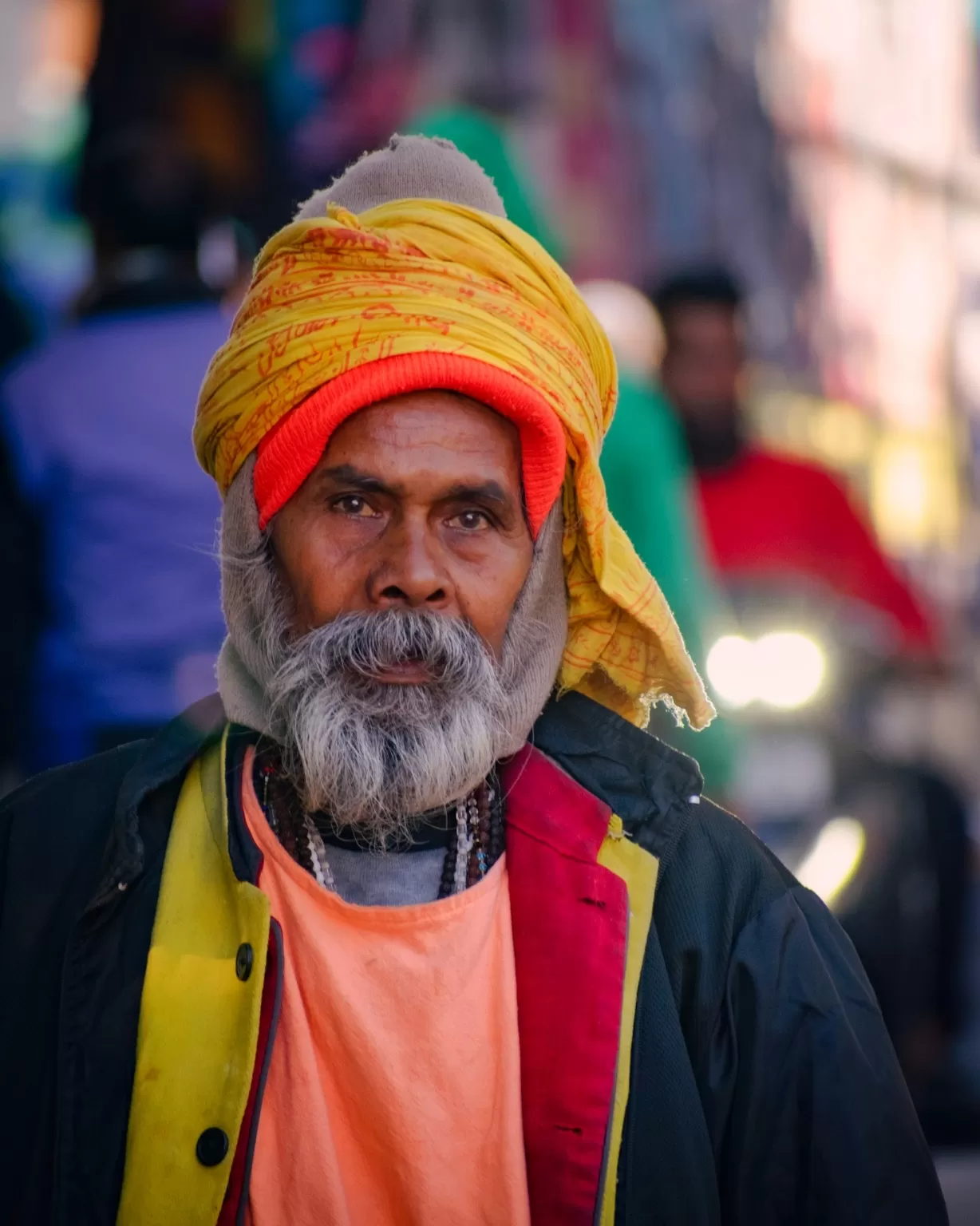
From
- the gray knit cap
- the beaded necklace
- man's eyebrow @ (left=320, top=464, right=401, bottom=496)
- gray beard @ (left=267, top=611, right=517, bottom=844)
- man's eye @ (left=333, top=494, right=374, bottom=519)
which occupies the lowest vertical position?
the beaded necklace

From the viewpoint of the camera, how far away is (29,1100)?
90.8 inches

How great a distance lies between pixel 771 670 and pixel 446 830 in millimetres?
2810

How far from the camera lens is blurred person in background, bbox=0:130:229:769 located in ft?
12.6

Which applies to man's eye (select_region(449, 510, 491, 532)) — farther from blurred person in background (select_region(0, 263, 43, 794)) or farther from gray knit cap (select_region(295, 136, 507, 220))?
blurred person in background (select_region(0, 263, 43, 794))

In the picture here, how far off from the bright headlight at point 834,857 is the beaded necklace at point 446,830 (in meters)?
2.73

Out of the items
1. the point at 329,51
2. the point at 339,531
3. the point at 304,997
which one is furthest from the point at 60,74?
the point at 304,997

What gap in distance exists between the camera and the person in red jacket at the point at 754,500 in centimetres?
530

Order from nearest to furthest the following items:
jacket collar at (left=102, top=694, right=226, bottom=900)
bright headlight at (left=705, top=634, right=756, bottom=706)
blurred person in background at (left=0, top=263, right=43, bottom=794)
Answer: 1. jacket collar at (left=102, top=694, right=226, bottom=900)
2. blurred person in background at (left=0, top=263, right=43, bottom=794)
3. bright headlight at (left=705, top=634, right=756, bottom=706)

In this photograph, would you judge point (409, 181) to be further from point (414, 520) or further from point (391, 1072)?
point (391, 1072)

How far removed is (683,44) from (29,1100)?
694cm

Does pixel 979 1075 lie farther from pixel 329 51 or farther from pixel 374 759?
pixel 329 51

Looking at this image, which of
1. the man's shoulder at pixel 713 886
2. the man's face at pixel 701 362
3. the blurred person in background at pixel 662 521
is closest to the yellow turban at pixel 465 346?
the man's shoulder at pixel 713 886

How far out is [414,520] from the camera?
8.38ft

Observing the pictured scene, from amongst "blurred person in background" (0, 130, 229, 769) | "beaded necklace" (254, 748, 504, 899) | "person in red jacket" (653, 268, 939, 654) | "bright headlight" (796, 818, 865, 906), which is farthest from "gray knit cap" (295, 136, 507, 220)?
"bright headlight" (796, 818, 865, 906)
